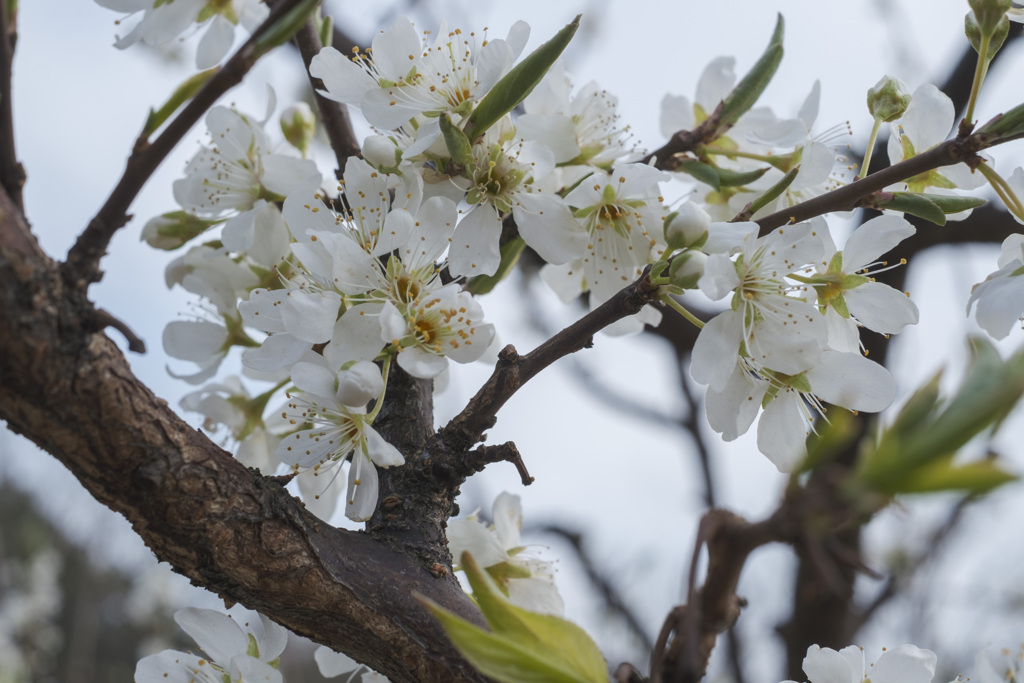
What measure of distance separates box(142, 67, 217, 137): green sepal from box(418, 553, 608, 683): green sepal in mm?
367

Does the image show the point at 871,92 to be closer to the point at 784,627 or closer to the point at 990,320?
the point at 990,320

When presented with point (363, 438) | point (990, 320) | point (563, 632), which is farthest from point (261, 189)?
point (990, 320)

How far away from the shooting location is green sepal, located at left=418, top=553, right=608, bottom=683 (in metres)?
0.46

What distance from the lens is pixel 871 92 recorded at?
34.1 inches

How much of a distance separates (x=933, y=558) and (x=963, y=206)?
3.06 meters

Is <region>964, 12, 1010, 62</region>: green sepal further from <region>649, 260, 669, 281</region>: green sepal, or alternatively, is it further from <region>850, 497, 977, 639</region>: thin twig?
<region>850, 497, 977, 639</region>: thin twig

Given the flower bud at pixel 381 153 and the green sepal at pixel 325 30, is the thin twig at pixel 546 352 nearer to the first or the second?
the flower bud at pixel 381 153

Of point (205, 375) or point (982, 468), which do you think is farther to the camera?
point (205, 375)

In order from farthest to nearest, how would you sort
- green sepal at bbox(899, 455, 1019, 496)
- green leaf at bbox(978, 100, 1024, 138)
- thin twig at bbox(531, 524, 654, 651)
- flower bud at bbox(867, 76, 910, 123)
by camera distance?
thin twig at bbox(531, 524, 654, 651)
flower bud at bbox(867, 76, 910, 123)
green leaf at bbox(978, 100, 1024, 138)
green sepal at bbox(899, 455, 1019, 496)

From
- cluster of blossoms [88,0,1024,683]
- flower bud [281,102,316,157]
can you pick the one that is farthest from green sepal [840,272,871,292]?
flower bud [281,102,316,157]

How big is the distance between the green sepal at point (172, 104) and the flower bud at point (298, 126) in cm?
32

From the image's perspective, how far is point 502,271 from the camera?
864 mm

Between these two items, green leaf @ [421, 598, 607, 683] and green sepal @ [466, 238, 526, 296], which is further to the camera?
green sepal @ [466, 238, 526, 296]

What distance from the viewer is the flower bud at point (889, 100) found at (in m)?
0.85
